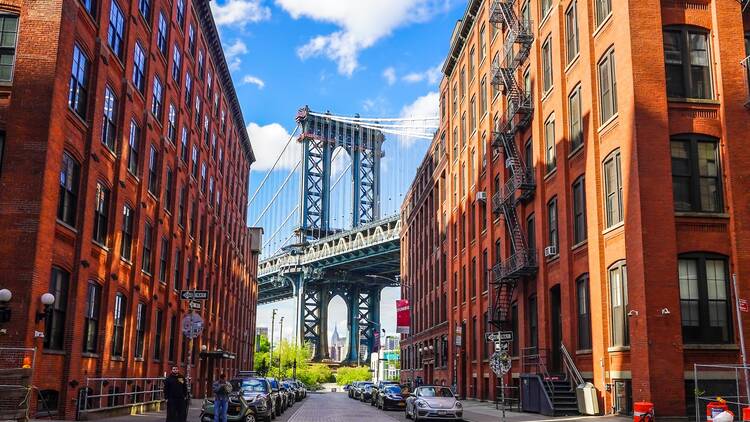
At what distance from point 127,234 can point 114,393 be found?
661cm

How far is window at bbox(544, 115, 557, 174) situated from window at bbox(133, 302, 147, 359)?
62.5 feet

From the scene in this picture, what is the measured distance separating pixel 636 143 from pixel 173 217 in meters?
24.3

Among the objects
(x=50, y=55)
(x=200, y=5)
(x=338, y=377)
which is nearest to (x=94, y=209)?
(x=50, y=55)

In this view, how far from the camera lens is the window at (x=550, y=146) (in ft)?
107

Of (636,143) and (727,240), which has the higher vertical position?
(636,143)

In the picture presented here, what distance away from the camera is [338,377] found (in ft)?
411

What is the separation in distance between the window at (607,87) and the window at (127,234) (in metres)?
18.9

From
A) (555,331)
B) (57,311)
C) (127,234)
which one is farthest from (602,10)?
(57,311)

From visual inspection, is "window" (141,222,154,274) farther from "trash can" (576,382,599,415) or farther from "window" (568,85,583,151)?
"trash can" (576,382,599,415)

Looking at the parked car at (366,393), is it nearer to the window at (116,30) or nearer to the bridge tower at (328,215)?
the window at (116,30)

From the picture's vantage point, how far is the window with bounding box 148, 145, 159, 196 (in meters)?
34.7

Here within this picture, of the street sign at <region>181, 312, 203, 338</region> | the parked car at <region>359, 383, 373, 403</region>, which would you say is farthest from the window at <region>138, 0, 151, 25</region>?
the parked car at <region>359, 383, 373, 403</region>

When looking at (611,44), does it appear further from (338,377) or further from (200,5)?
(338,377)

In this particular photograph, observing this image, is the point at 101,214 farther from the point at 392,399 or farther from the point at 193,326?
the point at 392,399
